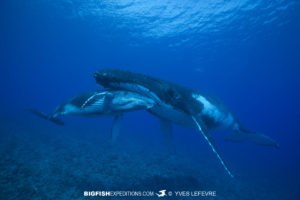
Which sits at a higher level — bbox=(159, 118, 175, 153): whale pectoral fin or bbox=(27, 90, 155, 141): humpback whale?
bbox=(159, 118, 175, 153): whale pectoral fin

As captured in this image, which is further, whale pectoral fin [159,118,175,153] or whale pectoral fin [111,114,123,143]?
whale pectoral fin [159,118,175,153]

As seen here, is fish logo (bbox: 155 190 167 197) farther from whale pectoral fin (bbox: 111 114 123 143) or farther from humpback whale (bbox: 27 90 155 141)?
humpback whale (bbox: 27 90 155 141)

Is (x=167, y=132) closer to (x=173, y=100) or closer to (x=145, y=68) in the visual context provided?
(x=173, y=100)

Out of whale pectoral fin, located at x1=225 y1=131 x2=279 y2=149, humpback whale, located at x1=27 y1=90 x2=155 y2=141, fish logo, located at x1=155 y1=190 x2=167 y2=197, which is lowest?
fish logo, located at x1=155 y1=190 x2=167 y2=197

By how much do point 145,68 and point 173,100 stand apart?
186ft

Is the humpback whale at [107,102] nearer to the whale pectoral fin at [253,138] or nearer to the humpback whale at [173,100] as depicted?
the humpback whale at [173,100]

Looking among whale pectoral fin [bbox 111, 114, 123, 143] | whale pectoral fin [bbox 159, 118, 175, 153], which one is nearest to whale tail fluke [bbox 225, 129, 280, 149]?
whale pectoral fin [bbox 159, 118, 175, 153]

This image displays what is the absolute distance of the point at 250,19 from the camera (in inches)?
1010

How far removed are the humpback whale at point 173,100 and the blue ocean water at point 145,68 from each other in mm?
3052

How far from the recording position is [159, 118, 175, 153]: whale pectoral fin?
6.71 m

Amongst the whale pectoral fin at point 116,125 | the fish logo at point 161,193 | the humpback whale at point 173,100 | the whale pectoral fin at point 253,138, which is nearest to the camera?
the humpback whale at point 173,100

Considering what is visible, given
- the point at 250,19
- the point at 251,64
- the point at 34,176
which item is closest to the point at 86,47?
the point at 250,19

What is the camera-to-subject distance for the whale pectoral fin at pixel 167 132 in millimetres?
6715

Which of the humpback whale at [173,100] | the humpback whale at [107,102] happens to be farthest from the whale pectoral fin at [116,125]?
the humpback whale at [107,102]
